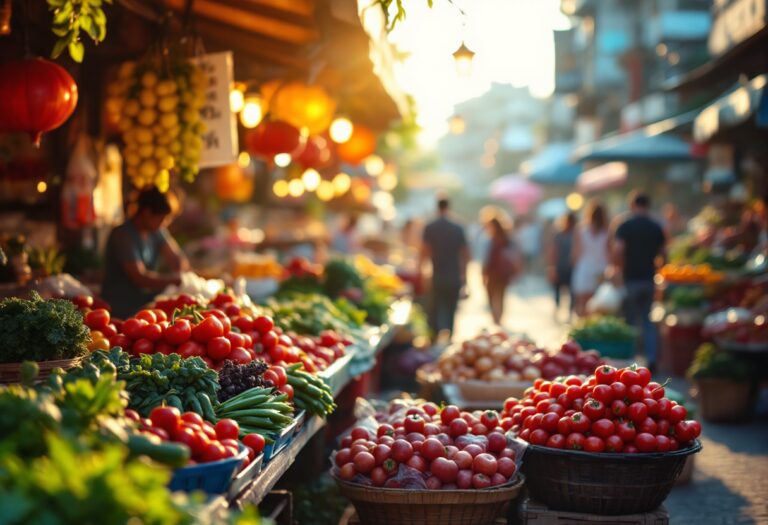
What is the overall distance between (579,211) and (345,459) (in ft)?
124

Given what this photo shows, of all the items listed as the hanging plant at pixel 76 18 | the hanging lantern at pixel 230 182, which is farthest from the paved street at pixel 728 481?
the hanging lantern at pixel 230 182

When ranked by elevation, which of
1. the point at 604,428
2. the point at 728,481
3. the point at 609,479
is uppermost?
the point at 604,428

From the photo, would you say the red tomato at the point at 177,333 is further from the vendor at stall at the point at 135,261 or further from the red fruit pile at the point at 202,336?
the vendor at stall at the point at 135,261

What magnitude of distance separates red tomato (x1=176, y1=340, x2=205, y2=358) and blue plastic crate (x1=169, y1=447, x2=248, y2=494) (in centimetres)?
152

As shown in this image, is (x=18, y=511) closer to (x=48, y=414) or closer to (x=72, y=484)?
(x=72, y=484)

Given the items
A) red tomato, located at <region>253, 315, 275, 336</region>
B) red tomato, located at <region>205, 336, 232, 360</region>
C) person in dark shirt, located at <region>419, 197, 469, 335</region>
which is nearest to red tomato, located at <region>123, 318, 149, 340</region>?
red tomato, located at <region>205, 336, 232, 360</region>

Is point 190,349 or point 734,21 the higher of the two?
point 734,21

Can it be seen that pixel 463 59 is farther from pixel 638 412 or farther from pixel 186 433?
pixel 186 433

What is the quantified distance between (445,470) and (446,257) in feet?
30.5

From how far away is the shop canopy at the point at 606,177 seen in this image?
81.9ft

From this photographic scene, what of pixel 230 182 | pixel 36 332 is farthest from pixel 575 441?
pixel 230 182

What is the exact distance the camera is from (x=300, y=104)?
8.84 meters

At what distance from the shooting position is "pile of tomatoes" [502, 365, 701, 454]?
487cm

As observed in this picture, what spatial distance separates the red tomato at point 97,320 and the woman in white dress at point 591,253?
11.3m
